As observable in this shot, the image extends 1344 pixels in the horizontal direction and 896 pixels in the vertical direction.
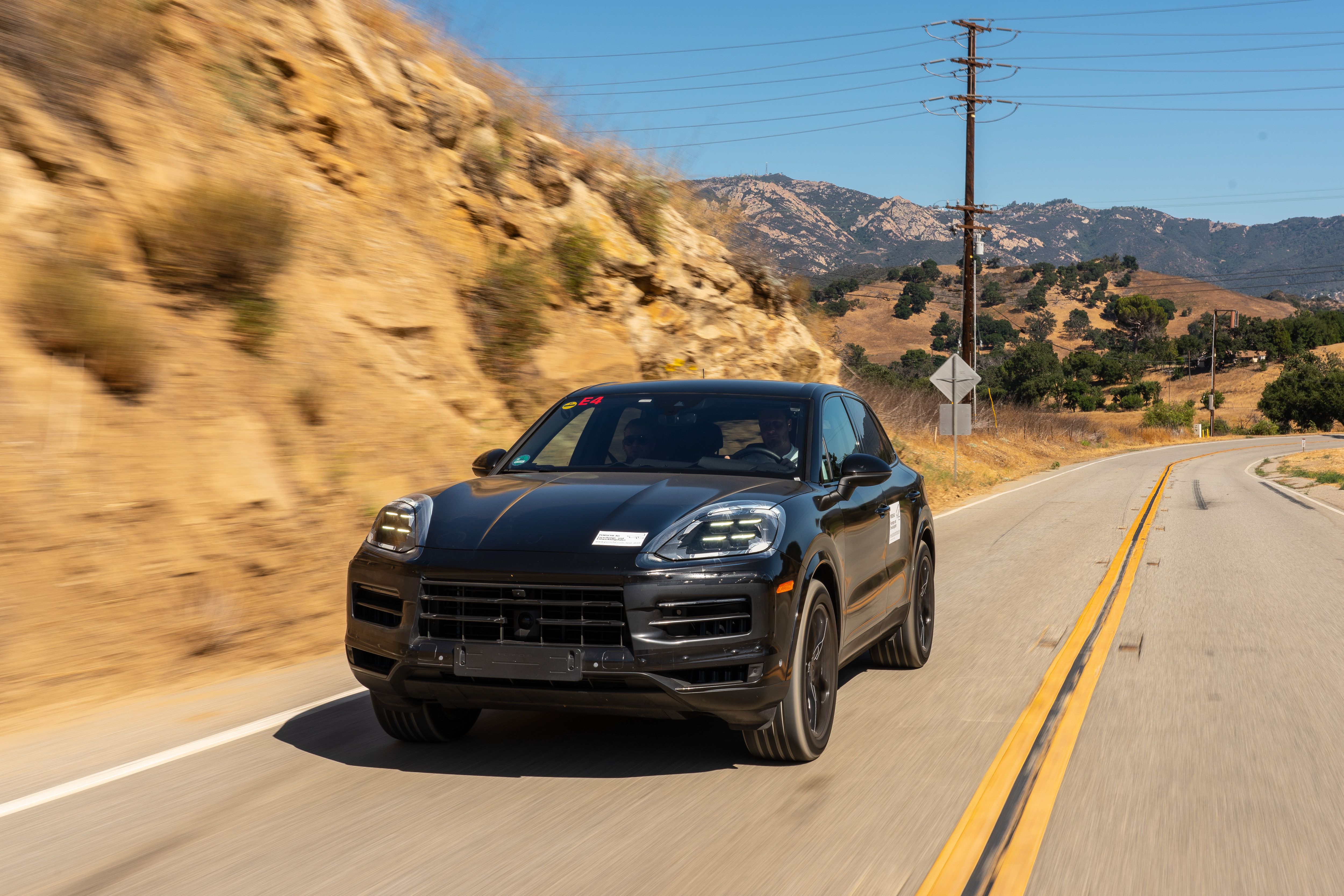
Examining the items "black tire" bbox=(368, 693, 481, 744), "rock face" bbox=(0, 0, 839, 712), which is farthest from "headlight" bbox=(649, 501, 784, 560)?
"rock face" bbox=(0, 0, 839, 712)

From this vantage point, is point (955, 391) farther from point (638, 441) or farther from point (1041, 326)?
point (1041, 326)

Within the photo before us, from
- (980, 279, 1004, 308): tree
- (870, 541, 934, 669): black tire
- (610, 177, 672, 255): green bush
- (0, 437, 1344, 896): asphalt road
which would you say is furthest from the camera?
(980, 279, 1004, 308): tree

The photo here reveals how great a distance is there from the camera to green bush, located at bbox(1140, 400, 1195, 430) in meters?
85.9

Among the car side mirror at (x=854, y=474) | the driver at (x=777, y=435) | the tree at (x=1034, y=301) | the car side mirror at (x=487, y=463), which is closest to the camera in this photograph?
the car side mirror at (x=854, y=474)

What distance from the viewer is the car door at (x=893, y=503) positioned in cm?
664

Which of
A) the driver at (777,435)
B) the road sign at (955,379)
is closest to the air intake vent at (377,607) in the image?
the driver at (777,435)

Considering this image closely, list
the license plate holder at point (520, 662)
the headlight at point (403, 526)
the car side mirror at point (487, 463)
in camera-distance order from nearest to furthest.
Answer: the license plate holder at point (520, 662) → the headlight at point (403, 526) → the car side mirror at point (487, 463)

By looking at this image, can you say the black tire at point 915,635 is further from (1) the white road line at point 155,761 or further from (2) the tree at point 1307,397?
(2) the tree at point 1307,397

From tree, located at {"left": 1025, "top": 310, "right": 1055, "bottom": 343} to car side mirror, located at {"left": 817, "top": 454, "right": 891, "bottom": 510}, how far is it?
425ft

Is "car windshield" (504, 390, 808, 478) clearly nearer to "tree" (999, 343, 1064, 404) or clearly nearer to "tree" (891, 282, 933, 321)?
"tree" (999, 343, 1064, 404)

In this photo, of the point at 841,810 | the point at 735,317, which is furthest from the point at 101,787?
the point at 735,317

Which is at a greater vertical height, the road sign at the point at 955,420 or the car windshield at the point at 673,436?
the car windshield at the point at 673,436

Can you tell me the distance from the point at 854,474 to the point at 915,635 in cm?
195

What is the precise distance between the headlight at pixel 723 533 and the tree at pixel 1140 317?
14889 centimetres
